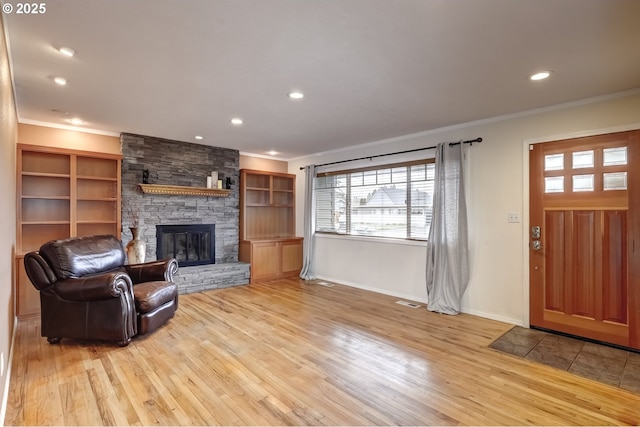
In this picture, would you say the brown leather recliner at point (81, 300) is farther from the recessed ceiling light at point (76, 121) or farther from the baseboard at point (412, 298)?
the baseboard at point (412, 298)

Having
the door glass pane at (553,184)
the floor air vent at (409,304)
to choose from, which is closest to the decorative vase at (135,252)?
the floor air vent at (409,304)

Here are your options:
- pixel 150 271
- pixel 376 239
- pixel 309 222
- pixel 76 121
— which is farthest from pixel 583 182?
pixel 76 121

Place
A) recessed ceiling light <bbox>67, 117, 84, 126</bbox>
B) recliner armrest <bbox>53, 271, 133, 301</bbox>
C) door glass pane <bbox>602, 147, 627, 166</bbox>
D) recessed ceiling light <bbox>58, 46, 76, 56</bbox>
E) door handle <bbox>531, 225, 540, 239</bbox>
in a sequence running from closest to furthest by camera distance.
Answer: recessed ceiling light <bbox>58, 46, 76, 56</bbox>, recliner armrest <bbox>53, 271, 133, 301</bbox>, door glass pane <bbox>602, 147, 627, 166</bbox>, door handle <bbox>531, 225, 540, 239</bbox>, recessed ceiling light <bbox>67, 117, 84, 126</bbox>

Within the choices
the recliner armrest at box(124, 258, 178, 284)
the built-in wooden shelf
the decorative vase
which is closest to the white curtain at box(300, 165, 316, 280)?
the built-in wooden shelf

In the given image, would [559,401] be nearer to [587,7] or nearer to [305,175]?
[587,7]

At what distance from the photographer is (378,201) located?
5.36 meters

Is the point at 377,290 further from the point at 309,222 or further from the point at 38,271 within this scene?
the point at 38,271

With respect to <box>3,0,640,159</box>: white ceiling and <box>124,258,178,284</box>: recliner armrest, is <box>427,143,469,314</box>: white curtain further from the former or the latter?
<box>124,258,178,284</box>: recliner armrest

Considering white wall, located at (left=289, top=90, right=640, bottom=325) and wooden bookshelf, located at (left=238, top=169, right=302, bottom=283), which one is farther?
wooden bookshelf, located at (left=238, top=169, right=302, bottom=283)

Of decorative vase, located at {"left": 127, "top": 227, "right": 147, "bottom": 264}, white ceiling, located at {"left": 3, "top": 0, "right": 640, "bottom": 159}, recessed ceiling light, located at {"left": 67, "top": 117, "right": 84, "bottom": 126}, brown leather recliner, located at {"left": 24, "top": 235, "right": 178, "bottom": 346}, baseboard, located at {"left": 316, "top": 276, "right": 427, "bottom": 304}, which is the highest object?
recessed ceiling light, located at {"left": 67, "top": 117, "right": 84, "bottom": 126}

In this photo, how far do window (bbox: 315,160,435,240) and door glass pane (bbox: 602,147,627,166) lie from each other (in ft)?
6.14

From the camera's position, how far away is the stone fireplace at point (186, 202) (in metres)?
4.92

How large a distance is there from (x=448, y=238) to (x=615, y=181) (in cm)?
175

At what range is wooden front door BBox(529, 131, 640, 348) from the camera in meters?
3.07
